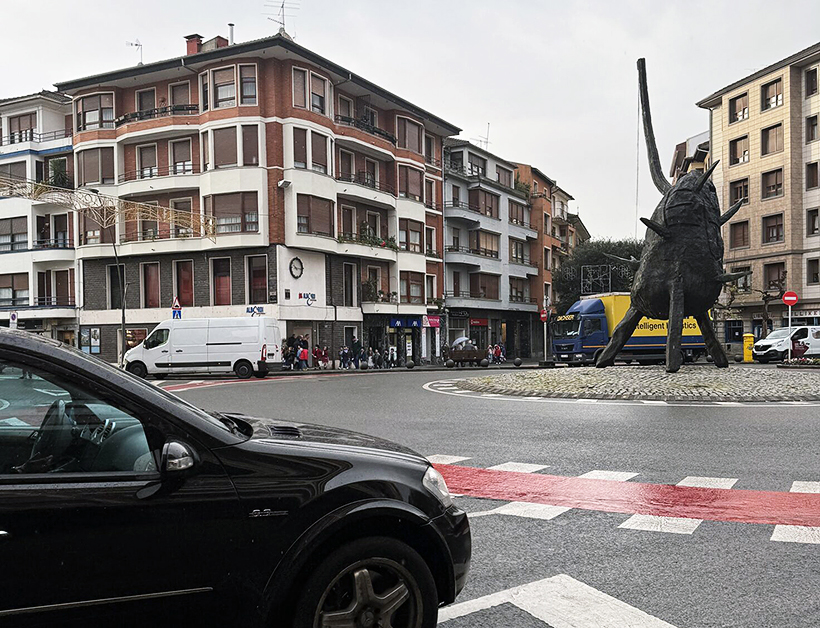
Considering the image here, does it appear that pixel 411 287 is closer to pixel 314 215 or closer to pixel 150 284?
pixel 314 215

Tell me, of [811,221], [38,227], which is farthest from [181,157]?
[811,221]

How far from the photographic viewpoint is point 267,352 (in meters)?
28.2

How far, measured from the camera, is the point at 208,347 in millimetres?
27875

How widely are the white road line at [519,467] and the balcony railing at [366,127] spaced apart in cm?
3442

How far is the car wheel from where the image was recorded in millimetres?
2830

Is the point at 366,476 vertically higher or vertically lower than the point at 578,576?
higher

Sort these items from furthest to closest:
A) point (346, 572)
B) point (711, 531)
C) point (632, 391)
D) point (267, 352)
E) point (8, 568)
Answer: point (267, 352), point (632, 391), point (711, 531), point (346, 572), point (8, 568)

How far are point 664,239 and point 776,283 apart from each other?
112 ft

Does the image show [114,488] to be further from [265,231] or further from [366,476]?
[265,231]

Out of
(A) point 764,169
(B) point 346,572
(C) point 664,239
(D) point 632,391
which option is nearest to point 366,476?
(B) point 346,572

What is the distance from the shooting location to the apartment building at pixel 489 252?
2114 inches

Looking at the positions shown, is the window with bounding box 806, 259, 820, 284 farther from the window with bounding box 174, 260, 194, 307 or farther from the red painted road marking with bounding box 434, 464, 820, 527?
the red painted road marking with bounding box 434, 464, 820, 527

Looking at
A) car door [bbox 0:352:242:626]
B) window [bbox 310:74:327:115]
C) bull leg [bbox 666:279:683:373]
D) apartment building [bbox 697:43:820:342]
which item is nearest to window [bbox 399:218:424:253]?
window [bbox 310:74:327:115]

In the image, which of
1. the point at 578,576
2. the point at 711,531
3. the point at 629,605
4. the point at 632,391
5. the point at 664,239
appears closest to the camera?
the point at 629,605
